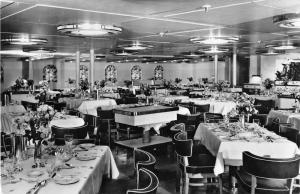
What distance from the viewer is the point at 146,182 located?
2.61 m

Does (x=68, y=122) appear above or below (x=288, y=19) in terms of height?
below

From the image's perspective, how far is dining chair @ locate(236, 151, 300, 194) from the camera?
3.40 metres

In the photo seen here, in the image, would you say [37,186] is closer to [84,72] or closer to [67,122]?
[67,122]

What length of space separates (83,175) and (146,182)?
2.04 feet

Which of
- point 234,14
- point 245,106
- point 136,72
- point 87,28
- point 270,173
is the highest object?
point 234,14

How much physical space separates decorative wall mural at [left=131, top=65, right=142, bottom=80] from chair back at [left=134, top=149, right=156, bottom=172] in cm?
2328

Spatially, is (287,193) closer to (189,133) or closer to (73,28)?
(189,133)

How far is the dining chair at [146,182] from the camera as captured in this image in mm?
2189

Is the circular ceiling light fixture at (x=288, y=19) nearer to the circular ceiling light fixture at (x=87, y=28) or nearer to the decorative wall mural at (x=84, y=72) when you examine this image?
the circular ceiling light fixture at (x=87, y=28)

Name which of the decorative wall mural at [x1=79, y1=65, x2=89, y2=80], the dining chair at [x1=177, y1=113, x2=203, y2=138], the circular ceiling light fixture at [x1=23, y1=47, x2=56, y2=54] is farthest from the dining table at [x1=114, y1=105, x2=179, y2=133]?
the decorative wall mural at [x1=79, y1=65, x2=89, y2=80]

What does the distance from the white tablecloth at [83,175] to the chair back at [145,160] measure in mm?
422

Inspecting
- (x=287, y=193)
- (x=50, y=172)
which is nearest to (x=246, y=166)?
(x=287, y=193)

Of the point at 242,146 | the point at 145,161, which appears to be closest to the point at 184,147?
the point at 242,146

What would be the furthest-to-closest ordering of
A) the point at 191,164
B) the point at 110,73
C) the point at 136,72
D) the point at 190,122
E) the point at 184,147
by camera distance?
the point at 136,72 → the point at 110,73 → the point at 190,122 → the point at 191,164 → the point at 184,147
